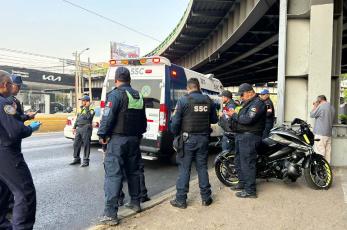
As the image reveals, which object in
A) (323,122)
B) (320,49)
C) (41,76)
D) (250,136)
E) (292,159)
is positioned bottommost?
(292,159)

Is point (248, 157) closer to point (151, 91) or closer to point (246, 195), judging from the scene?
point (246, 195)

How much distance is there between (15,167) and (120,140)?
1.37m

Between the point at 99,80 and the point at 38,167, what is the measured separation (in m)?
44.2

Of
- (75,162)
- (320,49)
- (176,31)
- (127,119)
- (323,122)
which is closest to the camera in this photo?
(127,119)

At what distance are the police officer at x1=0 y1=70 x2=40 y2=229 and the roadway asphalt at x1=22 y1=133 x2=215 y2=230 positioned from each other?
101 centimetres

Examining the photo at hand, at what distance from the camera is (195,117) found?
503 centimetres

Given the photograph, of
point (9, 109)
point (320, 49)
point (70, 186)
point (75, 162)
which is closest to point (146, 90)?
point (75, 162)

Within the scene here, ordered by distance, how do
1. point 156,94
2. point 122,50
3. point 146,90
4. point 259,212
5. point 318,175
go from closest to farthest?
1. point 259,212
2. point 318,175
3. point 156,94
4. point 146,90
5. point 122,50

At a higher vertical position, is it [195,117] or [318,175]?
[195,117]

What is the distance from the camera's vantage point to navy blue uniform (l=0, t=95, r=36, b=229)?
3.37m

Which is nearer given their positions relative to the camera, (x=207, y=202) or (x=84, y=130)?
(x=207, y=202)

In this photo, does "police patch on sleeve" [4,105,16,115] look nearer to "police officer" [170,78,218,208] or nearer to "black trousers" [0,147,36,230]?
"black trousers" [0,147,36,230]

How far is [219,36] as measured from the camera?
57.8 ft

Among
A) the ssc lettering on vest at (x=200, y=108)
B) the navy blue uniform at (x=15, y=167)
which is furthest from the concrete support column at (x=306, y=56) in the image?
the navy blue uniform at (x=15, y=167)
